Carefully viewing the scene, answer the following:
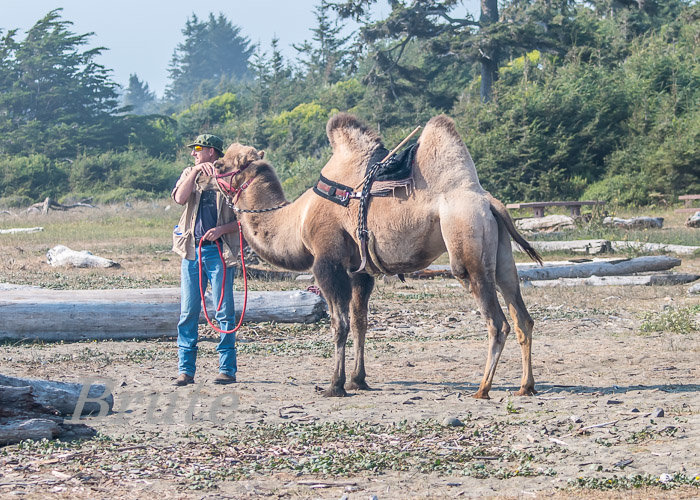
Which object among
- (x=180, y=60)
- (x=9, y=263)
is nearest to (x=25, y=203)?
(x=9, y=263)

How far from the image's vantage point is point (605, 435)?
593 centimetres

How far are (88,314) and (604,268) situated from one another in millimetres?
9912

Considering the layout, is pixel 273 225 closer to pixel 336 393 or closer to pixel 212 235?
pixel 212 235

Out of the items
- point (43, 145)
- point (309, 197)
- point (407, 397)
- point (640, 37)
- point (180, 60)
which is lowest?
point (407, 397)

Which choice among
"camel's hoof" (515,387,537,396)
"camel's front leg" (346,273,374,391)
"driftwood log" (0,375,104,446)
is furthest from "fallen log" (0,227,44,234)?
"camel's hoof" (515,387,537,396)

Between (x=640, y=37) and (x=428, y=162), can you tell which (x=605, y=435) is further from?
(x=640, y=37)

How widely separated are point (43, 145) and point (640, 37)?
33953 mm

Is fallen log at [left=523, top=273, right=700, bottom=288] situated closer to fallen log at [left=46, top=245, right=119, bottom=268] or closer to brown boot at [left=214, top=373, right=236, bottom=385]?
brown boot at [left=214, top=373, right=236, bottom=385]

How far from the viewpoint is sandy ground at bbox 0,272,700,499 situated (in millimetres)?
5109

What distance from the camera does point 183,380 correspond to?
8086 mm

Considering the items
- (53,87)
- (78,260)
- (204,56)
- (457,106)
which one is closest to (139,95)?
(204,56)

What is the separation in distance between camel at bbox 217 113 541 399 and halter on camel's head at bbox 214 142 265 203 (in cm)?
1

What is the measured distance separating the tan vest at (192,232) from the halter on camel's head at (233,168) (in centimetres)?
11

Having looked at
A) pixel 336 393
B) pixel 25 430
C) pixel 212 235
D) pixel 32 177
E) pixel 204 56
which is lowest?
pixel 336 393
